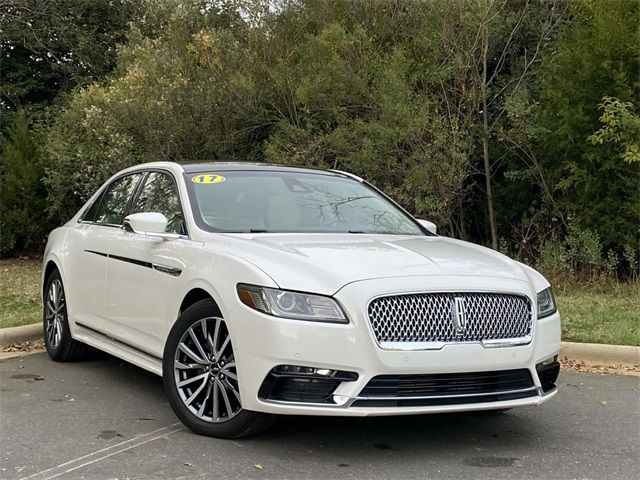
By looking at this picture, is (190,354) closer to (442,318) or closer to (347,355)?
(347,355)

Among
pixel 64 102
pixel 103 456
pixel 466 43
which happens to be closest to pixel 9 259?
pixel 64 102

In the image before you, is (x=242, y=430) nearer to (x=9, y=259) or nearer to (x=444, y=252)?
(x=444, y=252)

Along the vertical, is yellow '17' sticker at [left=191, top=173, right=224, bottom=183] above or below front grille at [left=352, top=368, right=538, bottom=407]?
above

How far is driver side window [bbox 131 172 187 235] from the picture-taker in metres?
5.07

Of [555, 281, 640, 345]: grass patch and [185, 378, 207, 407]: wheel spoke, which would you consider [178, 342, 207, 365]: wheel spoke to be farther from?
[555, 281, 640, 345]: grass patch

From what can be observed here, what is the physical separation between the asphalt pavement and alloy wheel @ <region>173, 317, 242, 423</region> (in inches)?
7.1

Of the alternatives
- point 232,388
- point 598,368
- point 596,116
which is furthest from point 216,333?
point 596,116

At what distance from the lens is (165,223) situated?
482 cm

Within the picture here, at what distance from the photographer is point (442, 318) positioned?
388cm

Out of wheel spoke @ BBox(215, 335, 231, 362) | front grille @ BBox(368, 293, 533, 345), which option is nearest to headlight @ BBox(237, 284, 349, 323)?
front grille @ BBox(368, 293, 533, 345)

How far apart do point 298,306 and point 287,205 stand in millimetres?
1526

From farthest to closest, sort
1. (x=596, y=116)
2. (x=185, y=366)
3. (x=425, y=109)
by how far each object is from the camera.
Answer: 1. (x=425, y=109)
2. (x=596, y=116)
3. (x=185, y=366)

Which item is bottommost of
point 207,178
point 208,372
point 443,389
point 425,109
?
point 443,389

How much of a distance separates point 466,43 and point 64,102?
11642 mm
